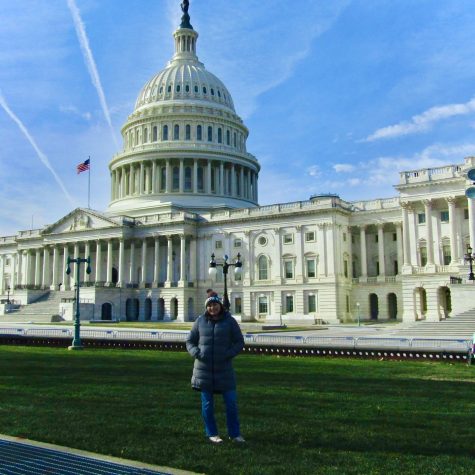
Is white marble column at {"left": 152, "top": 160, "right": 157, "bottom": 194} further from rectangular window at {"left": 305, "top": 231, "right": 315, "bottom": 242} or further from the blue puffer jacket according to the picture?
the blue puffer jacket

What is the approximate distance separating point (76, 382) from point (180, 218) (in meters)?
70.4

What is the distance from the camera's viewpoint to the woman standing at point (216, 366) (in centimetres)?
1059

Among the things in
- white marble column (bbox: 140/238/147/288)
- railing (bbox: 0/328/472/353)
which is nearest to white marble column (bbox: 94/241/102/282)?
white marble column (bbox: 140/238/147/288)

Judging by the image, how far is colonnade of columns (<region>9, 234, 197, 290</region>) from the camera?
8969 cm

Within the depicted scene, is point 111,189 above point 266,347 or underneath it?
above

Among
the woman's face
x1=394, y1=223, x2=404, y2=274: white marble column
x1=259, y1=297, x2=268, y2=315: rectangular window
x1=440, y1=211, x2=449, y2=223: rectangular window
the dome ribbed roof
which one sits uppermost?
the dome ribbed roof

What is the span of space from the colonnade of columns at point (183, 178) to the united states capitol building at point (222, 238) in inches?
9.7

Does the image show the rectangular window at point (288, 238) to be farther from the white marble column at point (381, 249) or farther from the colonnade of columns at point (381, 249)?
the white marble column at point (381, 249)

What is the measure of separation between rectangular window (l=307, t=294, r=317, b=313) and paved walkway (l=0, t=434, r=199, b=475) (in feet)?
231

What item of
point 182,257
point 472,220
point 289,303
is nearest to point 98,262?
point 182,257

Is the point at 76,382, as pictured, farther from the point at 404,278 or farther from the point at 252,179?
the point at 252,179

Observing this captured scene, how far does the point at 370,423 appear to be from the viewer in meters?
12.2

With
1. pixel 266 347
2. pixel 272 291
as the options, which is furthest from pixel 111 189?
pixel 266 347

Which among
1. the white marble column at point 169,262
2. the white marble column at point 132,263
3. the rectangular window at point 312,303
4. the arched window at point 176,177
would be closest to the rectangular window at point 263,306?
the rectangular window at point 312,303
